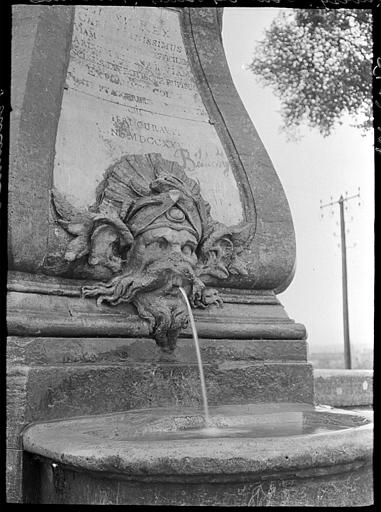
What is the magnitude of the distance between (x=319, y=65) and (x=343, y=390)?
15.4ft

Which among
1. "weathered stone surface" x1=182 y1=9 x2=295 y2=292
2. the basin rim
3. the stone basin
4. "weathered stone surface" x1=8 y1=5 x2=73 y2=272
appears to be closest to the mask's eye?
"weathered stone surface" x1=8 y1=5 x2=73 y2=272

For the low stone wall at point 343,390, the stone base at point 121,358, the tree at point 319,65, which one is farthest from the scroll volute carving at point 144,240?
the tree at point 319,65

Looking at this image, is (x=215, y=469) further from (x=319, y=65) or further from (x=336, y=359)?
(x=336, y=359)

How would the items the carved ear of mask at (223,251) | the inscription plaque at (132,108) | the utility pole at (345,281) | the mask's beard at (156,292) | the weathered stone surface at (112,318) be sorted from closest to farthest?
the weathered stone surface at (112,318)
the mask's beard at (156,292)
the inscription plaque at (132,108)
the carved ear of mask at (223,251)
the utility pole at (345,281)

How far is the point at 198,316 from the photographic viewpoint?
3748 millimetres

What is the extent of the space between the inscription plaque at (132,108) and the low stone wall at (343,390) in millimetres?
3176

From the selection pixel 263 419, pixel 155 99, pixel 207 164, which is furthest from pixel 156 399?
pixel 155 99

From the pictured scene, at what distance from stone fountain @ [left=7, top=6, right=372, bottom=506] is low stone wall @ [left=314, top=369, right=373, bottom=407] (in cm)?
286

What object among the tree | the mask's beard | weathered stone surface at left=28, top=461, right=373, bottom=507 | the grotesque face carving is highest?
the tree

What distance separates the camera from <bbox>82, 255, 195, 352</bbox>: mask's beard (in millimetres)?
3396

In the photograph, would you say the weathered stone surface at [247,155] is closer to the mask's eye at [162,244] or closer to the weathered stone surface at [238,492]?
the mask's eye at [162,244]

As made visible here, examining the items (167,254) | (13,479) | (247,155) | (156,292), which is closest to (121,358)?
(156,292)

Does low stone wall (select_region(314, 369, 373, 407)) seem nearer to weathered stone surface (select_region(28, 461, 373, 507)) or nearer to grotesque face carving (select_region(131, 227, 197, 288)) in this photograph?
grotesque face carving (select_region(131, 227, 197, 288))

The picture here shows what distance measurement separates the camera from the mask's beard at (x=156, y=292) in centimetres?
340
